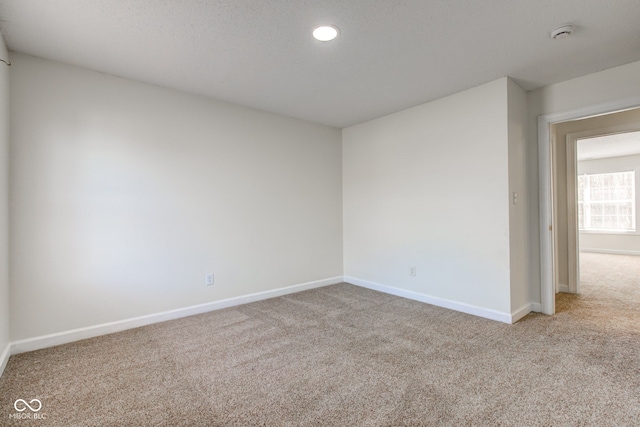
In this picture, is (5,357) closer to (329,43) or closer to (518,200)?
(329,43)

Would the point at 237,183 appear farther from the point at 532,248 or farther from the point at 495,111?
the point at 532,248

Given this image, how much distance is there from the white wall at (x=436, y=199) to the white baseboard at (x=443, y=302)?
1.7 inches

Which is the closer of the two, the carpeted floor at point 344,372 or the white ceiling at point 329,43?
the carpeted floor at point 344,372

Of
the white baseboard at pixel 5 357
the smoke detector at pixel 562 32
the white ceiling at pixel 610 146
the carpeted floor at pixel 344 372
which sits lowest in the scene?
the carpeted floor at pixel 344 372

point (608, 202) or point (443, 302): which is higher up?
point (608, 202)

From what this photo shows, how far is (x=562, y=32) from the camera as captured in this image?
2184mm

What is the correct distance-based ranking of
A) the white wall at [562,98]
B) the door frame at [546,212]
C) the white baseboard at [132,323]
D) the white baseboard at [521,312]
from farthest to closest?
the door frame at [546,212]
the white baseboard at [521,312]
the white wall at [562,98]
the white baseboard at [132,323]

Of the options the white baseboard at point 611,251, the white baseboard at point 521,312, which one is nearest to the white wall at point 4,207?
the white baseboard at point 521,312

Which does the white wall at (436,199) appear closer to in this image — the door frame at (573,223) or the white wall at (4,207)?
the door frame at (573,223)

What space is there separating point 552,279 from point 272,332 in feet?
9.60

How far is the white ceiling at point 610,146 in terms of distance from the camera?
569 centimetres

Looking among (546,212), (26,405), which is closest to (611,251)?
(546,212)

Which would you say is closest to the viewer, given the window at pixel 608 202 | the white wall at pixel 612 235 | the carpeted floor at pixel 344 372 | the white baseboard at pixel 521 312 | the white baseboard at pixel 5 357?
the carpeted floor at pixel 344 372

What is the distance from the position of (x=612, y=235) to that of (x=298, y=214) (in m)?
8.36
